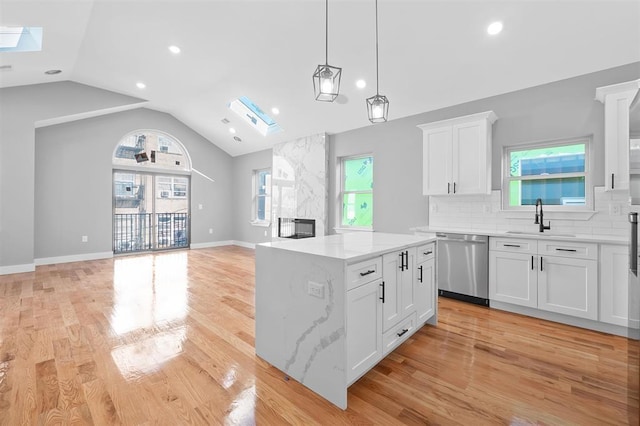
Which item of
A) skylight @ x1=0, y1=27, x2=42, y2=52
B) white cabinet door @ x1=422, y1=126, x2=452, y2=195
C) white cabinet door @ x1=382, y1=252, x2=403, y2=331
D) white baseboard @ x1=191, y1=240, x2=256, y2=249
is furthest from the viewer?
white baseboard @ x1=191, y1=240, x2=256, y2=249

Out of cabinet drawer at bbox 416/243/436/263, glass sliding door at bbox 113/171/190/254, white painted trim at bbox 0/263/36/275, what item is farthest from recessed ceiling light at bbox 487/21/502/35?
white painted trim at bbox 0/263/36/275

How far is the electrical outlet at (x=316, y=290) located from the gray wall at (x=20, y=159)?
604cm

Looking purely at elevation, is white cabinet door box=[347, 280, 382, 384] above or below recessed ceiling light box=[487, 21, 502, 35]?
below

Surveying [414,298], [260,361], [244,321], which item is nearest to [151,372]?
[260,361]

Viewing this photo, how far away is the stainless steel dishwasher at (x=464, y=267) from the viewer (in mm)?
3340

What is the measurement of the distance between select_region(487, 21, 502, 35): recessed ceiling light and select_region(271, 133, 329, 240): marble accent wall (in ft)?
10.8

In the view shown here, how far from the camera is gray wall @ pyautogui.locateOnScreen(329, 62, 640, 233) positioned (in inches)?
124

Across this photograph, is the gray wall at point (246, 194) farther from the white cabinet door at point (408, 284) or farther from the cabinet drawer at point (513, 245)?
the white cabinet door at point (408, 284)

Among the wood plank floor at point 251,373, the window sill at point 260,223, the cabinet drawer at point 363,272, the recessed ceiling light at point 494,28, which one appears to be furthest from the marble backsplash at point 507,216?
the window sill at point 260,223

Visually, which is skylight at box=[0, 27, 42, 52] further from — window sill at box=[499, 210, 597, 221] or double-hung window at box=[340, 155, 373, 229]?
window sill at box=[499, 210, 597, 221]

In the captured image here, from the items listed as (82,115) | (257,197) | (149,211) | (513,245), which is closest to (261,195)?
(257,197)

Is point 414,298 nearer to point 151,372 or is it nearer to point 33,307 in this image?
point 151,372

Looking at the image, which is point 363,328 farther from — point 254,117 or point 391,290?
point 254,117

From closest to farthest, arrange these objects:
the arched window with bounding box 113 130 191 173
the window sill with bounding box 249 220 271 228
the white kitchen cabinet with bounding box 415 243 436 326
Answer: the white kitchen cabinet with bounding box 415 243 436 326
the arched window with bounding box 113 130 191 173
the window sill with bounding box 249 220 271 228
